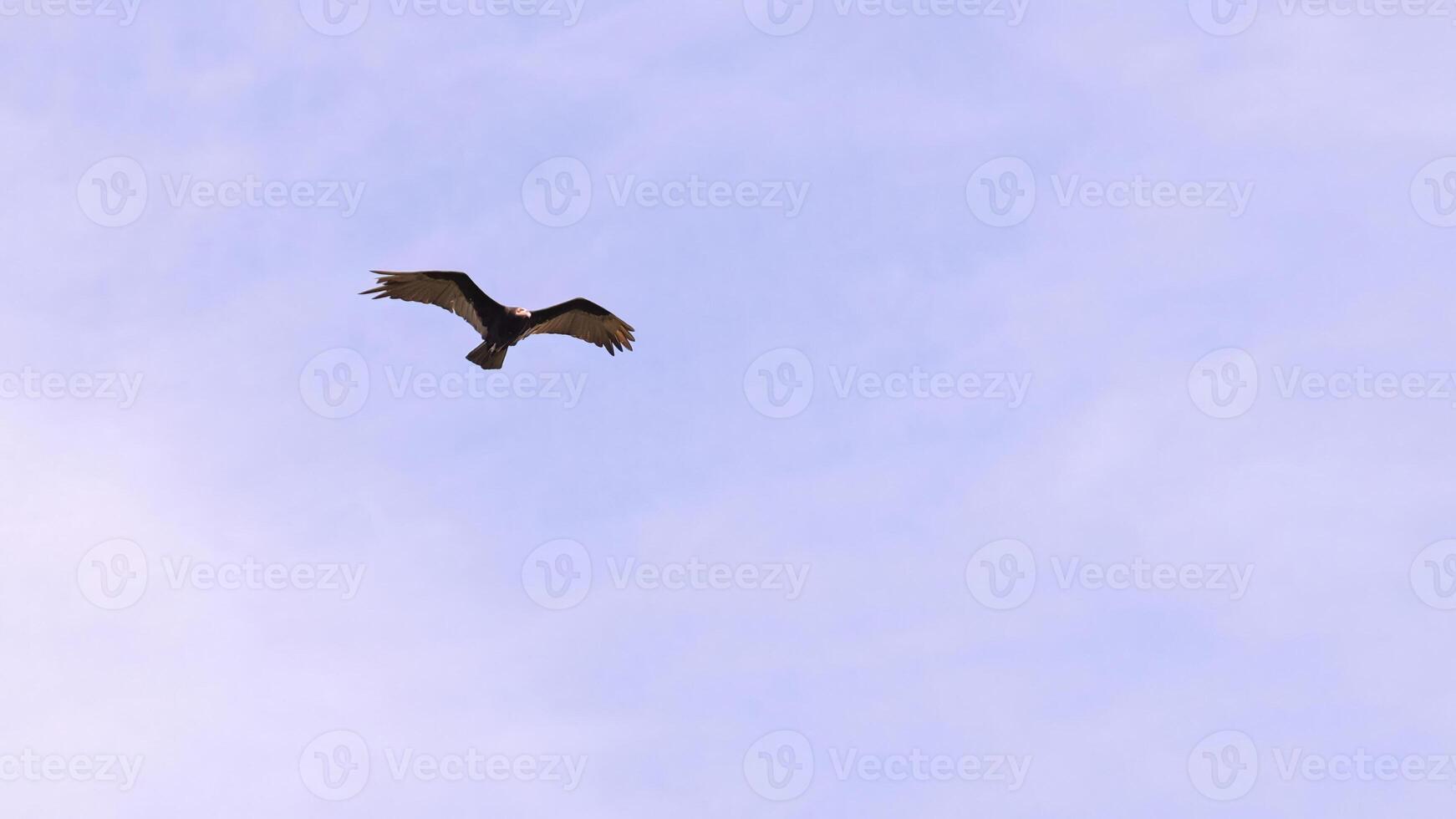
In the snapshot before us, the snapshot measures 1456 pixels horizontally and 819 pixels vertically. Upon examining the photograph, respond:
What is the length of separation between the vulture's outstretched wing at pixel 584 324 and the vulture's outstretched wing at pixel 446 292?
1386 millimetres

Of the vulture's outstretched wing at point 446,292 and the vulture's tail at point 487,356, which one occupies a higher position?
the vulture's outstretched wing at point 446,292

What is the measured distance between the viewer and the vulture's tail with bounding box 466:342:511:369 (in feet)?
125

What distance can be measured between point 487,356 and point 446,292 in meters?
2.14

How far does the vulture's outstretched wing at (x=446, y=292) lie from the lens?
3841 cm

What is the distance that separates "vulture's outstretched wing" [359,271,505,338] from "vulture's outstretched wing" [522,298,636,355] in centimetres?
139

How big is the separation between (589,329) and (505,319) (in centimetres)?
310


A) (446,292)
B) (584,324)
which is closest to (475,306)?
(446,292)

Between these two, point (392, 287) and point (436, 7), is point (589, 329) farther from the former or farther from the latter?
point (436, 7)

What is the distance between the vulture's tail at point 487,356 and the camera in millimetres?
38188

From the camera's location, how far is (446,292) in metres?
38.8

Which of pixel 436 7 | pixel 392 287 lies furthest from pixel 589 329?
pixel 436 7

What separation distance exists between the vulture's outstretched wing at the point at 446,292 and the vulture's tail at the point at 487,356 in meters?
0.57

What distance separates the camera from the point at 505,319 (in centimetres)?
3869

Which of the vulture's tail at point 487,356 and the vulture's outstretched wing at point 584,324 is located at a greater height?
the vulture's outstretched wing at point 584,324
